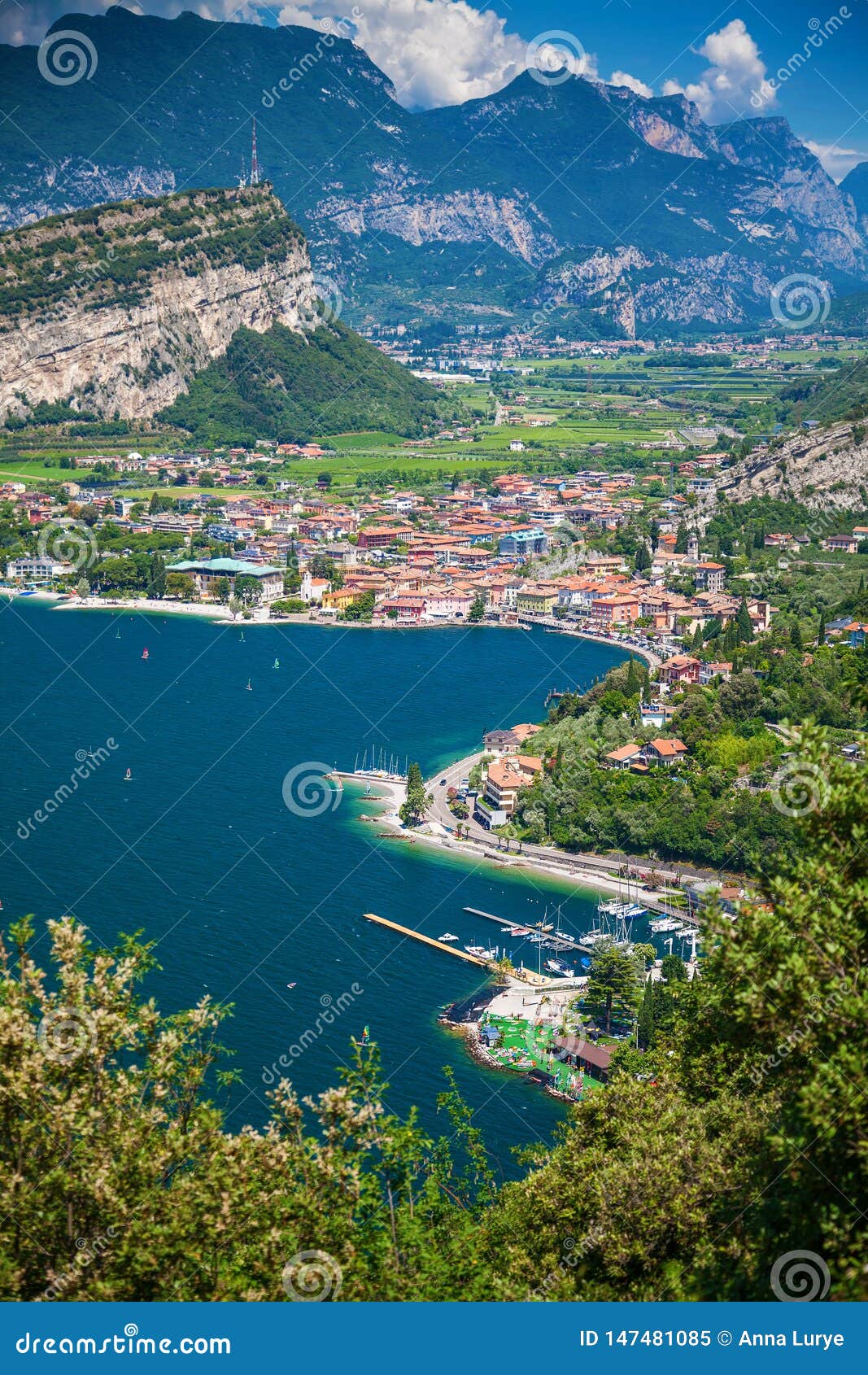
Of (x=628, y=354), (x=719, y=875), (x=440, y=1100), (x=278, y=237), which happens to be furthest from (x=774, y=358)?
(x=440, y=1100)

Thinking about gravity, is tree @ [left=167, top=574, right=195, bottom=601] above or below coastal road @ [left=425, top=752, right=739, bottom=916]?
above

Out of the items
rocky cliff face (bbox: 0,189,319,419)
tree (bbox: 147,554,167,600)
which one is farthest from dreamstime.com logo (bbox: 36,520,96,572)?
rocky cliff face (bbox: 0,189,319,419)

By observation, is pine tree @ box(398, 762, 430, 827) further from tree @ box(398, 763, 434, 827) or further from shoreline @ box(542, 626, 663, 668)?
shoreline @ box(542, 626, 663, 668)
